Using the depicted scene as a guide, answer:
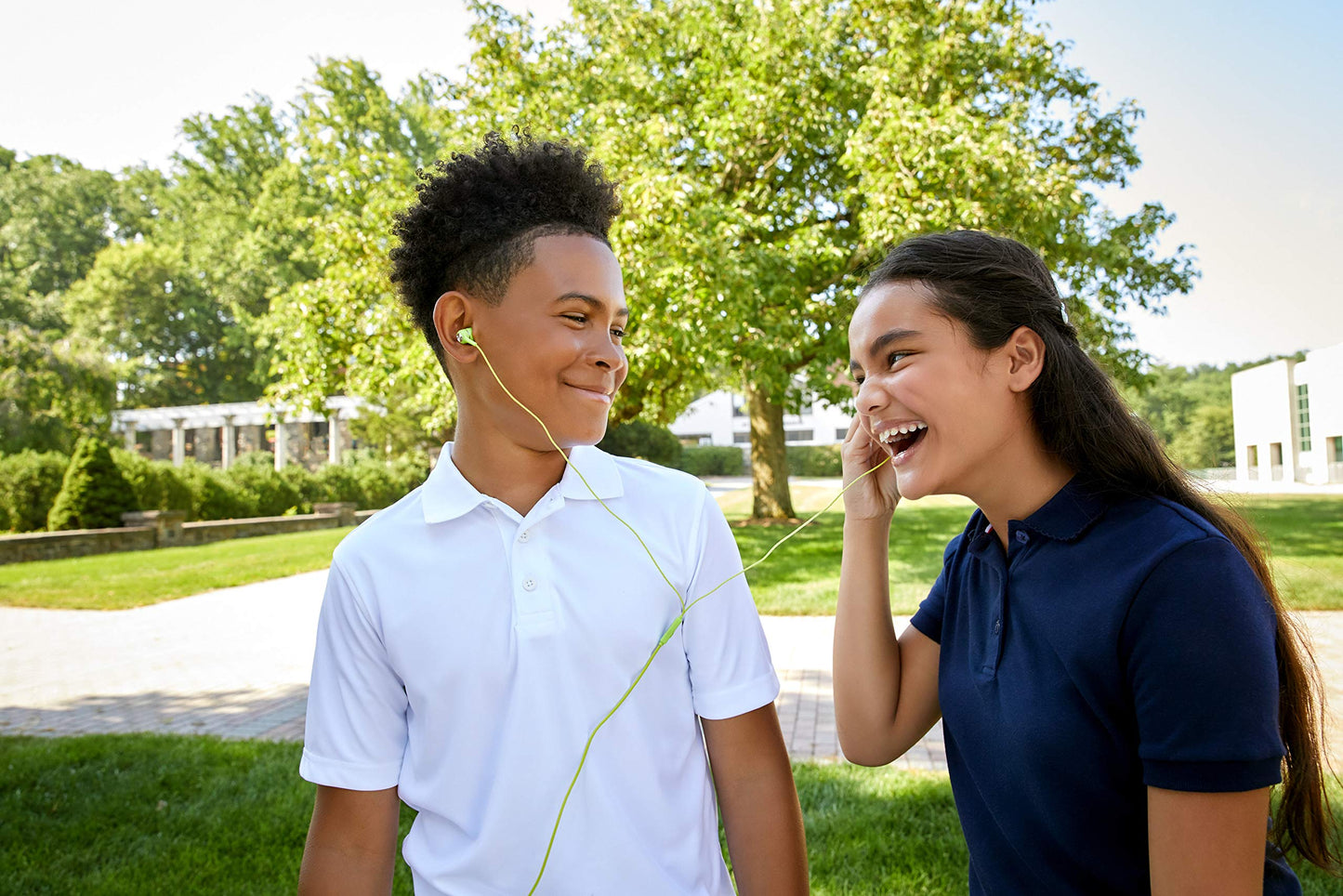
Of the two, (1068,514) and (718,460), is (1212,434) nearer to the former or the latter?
(718,460)

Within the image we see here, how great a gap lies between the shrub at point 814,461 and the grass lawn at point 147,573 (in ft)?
90.3

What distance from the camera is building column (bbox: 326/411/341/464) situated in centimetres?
3362

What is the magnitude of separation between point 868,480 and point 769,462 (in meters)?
14.8

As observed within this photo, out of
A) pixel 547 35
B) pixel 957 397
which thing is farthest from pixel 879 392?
pixel 547 35

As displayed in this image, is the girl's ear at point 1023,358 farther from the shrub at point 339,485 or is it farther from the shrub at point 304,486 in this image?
the shrub at point 339,485

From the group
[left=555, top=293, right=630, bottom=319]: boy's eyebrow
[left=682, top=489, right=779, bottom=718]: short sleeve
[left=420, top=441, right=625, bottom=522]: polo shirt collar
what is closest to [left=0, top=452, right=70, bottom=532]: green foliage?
[left=420, top=441, right=625, bottom=522]: polo shirt collar

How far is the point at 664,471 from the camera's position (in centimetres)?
196

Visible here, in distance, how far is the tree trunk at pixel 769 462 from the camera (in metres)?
16.7

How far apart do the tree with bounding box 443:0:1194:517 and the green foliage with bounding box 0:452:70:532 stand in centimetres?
1192

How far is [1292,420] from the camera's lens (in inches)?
1235

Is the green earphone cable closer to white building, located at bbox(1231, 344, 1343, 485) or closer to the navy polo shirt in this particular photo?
the navy polo shirt

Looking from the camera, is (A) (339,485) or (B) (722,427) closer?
(A) (339,485)

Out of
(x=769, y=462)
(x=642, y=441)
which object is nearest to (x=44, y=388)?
(x=769, y=462)

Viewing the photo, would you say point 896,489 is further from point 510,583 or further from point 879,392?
point 510,583
